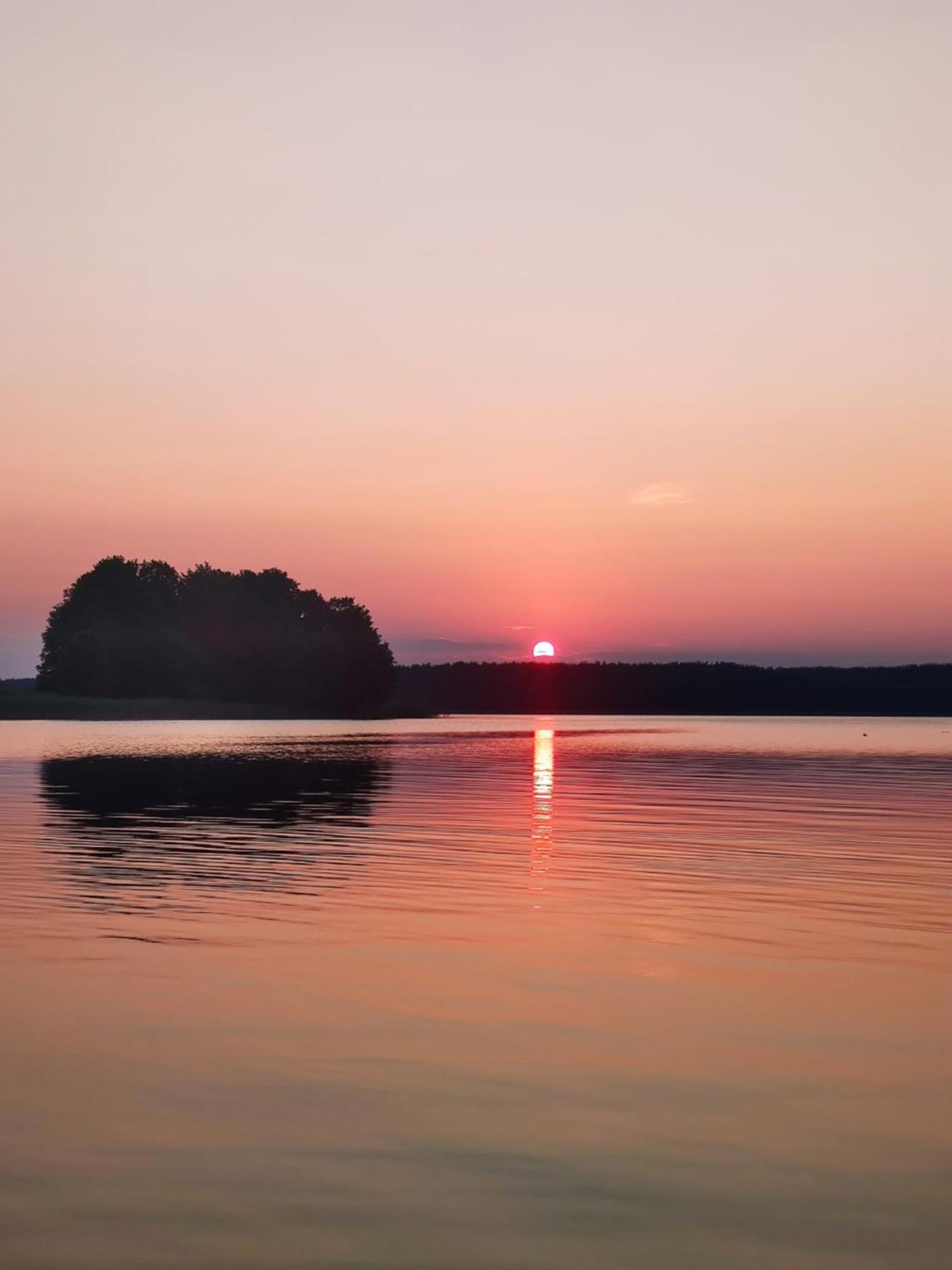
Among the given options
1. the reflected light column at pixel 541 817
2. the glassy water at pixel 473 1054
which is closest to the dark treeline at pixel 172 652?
the reflected light column at pixel 541 817

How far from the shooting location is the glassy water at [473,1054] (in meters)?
8.82

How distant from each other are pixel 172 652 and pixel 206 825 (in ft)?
480

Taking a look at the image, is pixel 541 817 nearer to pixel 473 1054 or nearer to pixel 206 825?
pixel 206 825

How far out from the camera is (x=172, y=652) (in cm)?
17925

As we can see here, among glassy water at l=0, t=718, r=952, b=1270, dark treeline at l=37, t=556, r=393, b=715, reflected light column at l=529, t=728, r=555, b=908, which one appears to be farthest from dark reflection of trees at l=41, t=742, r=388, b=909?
dark treeline at l=37, t=556, r=393, b=715

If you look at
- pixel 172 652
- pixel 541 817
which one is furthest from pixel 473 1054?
pixel 172 652

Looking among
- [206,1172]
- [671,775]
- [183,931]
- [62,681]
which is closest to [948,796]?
[671,775]

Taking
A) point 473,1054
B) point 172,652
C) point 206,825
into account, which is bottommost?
point 206,825

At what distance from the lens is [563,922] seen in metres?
20.8

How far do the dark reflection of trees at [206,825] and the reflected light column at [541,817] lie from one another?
3.73 metres

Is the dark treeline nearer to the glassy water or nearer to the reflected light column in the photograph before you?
the reflected light column

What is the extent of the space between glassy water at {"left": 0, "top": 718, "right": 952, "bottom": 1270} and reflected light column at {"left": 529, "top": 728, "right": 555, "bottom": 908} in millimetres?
320

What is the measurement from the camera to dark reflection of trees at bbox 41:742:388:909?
25156mm

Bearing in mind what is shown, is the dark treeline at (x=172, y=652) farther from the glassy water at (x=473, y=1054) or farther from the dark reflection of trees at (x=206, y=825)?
the glassy water at (x=473, y=1054)
